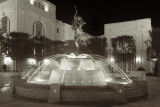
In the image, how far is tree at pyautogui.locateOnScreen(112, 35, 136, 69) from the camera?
147 feet

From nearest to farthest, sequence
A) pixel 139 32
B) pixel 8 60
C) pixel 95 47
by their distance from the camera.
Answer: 1. pixel 8 60
2. pixel 95 47
3. pixel 139 32

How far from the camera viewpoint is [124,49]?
45250 millimetres

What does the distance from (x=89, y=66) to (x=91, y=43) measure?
33733 millimetres

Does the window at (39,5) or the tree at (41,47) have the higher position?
the window at (39,5)

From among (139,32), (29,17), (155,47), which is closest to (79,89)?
(155,47)

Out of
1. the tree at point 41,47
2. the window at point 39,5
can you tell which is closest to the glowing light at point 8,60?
the tree at point 41,47

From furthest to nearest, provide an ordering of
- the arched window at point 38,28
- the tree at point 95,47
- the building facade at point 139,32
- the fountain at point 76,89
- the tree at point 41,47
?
the building facade at point 139,32 < the arched window at point 38,28 < the tree at point 95,47 < the tree at point 41,47 < the fountain at point 76,89

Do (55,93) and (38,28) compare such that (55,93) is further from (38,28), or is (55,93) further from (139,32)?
(139,32)

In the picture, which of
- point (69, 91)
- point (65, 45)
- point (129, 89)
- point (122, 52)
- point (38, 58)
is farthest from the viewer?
point (65, 45)

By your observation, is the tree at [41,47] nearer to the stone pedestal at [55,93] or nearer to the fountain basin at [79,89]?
the fountain basin at [79,89]

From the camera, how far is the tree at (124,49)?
44938 mm

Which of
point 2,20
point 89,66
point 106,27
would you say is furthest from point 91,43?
point 89,66

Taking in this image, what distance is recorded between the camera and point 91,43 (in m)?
47.6

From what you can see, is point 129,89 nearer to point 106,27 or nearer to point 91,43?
point 91,43
